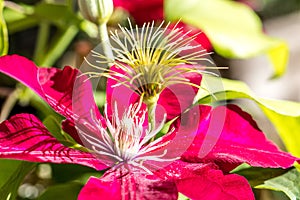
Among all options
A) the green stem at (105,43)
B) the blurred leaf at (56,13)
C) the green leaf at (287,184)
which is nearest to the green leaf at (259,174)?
the green leaf at (287,184)

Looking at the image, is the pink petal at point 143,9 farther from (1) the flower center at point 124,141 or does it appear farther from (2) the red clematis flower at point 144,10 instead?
(1) the flower center at point 124,141

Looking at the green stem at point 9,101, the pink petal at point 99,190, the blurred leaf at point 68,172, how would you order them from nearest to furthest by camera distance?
the pink petal at point 99,190 → the blurred leaf at point 68,172 → the green stem at point 9,101

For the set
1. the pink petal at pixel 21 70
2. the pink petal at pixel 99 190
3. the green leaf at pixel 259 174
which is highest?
the pink petal at pixel 21 70

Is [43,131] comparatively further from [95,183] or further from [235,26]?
[235,26]

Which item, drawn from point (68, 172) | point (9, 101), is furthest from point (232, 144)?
point (9, 101)

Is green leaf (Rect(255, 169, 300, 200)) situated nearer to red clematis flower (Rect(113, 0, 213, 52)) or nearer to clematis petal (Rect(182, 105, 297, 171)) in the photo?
clematis petal (Rect(182, 105, 297, 171))

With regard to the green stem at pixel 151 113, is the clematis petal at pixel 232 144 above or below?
below

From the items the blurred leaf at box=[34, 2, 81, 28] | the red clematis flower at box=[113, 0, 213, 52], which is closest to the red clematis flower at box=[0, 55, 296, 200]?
the blurred leaf at box=[34, 2, 81, 28]
